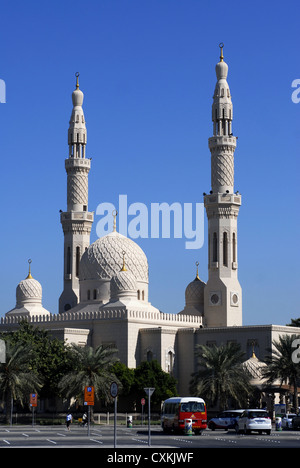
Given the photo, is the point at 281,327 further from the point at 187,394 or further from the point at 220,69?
the point at 220,69

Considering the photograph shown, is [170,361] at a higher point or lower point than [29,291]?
lower

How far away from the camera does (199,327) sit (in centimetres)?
7006

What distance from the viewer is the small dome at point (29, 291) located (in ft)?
251

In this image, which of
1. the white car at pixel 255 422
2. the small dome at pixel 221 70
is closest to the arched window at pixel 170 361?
the small dome at pixel 221 70

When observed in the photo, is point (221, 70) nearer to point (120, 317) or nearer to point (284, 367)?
point (120, 317)

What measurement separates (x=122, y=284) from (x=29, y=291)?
36.1 ft

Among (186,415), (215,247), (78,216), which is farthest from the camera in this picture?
(78,216)

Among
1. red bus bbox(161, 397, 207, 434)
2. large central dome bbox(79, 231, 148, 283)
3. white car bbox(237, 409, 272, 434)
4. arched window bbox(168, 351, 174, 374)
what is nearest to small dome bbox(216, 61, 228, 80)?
large central dome bbox(79, 231, 148, 283)

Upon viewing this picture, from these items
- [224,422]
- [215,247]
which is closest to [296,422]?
[224,422]

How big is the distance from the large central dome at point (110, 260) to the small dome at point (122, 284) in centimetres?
326

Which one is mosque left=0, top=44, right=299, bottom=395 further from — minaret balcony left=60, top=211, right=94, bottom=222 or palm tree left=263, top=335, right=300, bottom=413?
palm tree left=263, top=335, right=300, bottom=413

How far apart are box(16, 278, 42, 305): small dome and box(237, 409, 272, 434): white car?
122 ft

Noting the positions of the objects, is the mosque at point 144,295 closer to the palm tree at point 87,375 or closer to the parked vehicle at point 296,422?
the palm tree at point 87,375

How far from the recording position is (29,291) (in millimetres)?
76625
